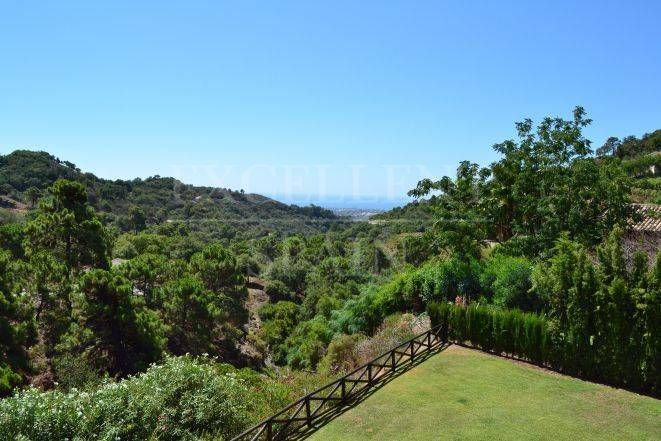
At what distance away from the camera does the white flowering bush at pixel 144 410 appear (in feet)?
23.3

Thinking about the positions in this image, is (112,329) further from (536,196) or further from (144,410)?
(536,196)

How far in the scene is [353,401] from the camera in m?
9.72

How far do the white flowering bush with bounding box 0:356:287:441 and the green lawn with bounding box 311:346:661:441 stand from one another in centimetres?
172

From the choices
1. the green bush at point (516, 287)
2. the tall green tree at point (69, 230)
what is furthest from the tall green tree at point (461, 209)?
the tall green tree at point (69, 230)

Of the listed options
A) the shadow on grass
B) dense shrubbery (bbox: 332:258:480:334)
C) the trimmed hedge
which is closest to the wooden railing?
the shadow on grass

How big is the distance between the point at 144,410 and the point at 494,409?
635 centimetres

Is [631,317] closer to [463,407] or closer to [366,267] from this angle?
[463,407]

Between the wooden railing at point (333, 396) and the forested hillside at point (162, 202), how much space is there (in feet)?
182

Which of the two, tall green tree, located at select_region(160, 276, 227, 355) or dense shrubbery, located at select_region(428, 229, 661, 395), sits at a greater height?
dense shrubbery, located at select_region(428, 229, 661, 395)

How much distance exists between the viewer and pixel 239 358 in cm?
2983

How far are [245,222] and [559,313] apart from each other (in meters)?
69.2

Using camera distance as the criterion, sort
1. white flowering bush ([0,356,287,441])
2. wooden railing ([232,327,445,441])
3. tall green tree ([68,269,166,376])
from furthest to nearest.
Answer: tall green tree ([68,269,166,376]) → wooden railing ([232,327,445,441]) → white flowering bush ([0,356,287,441])

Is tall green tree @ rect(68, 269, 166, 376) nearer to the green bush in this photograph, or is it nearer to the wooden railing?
the wooden railing

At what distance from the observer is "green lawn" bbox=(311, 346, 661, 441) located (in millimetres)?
8125
